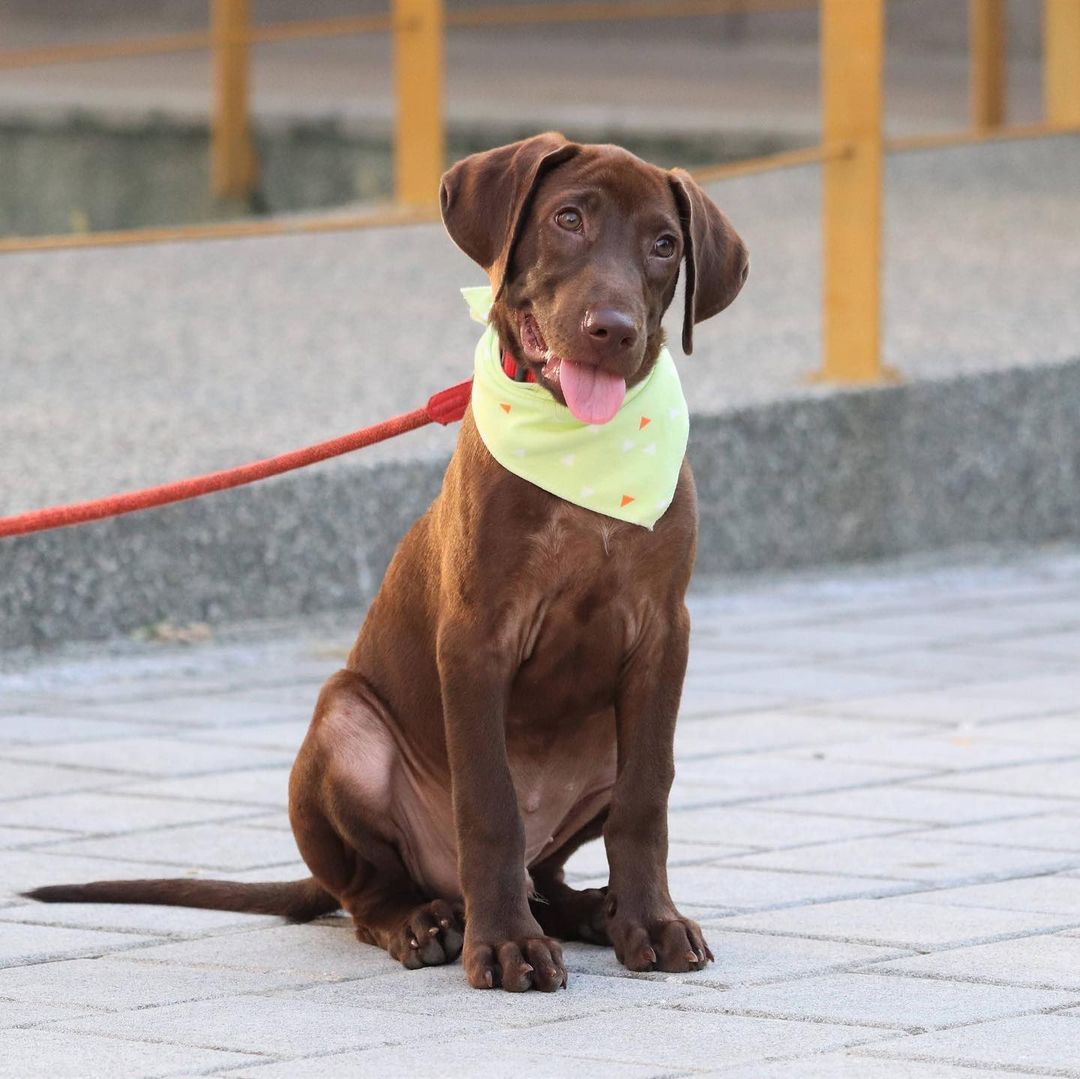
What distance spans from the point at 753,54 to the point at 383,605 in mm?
12958

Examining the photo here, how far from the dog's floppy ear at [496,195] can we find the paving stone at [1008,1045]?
1107 mm

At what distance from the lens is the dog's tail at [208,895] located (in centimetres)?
349

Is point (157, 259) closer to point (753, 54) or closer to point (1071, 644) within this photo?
point (1071, 644)

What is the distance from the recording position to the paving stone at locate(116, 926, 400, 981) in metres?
3.21

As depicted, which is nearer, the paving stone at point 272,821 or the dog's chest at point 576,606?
the dog's chest at point 576,606

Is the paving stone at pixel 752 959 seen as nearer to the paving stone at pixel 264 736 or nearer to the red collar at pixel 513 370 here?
the red collar at pixel 513 370

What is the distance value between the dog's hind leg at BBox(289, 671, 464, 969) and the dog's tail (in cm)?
11

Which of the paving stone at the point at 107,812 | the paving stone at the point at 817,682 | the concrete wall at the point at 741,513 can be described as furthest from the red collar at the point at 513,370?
the concrete wall at the point at 741,513

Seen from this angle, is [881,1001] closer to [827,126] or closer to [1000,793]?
[1000,793]

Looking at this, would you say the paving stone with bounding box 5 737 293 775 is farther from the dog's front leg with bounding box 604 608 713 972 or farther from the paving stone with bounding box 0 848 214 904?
the dog's front leg with bounding box 604 608 713 972

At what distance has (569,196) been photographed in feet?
9.98

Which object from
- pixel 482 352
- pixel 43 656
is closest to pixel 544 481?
pixel 482 352

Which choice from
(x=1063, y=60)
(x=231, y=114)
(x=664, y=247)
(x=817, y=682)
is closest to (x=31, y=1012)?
(x=664, y=247)

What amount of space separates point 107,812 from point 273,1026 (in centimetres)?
128
